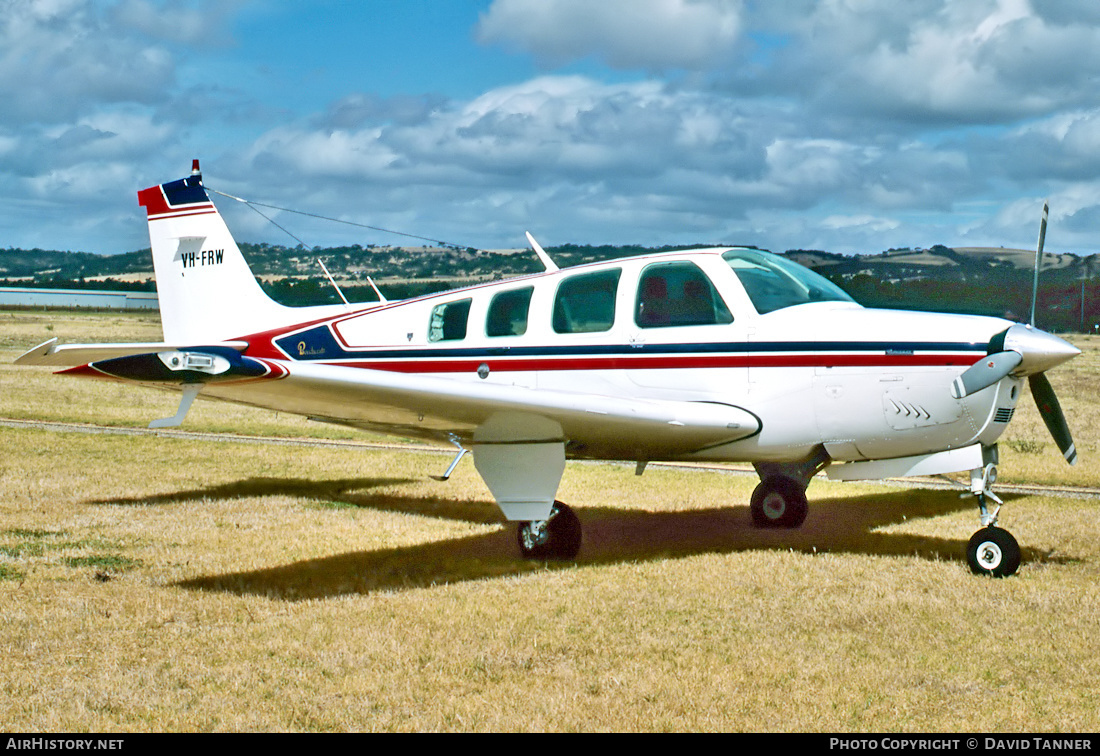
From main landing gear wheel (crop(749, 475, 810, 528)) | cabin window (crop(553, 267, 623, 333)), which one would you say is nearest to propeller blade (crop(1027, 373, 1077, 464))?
main landing gear wheel (crop(749, 475, 810, 528))

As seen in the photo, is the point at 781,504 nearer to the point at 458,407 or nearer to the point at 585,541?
the point at 585,541

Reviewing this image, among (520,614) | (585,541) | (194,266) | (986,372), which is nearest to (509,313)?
(585,541)

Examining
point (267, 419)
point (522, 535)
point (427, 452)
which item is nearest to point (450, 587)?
point (522, 535)

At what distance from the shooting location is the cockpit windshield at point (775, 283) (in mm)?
8695

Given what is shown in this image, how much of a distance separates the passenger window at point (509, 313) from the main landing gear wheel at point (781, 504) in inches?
134

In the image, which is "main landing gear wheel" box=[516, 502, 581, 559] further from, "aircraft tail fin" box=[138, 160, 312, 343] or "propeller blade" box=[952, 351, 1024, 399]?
"aircraft tail fin" box=[138, 160, 312, 343]

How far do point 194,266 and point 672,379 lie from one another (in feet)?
22.7

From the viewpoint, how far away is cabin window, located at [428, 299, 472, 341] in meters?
9.95

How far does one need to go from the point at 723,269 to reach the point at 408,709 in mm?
4972

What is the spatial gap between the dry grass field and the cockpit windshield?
2.27 m

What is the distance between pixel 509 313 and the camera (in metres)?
9.67

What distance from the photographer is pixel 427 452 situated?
58.5 ft

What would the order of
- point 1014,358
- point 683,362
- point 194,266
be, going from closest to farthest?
point 1014,358 → point 683,362 → point 194,266

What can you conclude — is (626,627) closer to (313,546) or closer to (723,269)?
(723,269)
